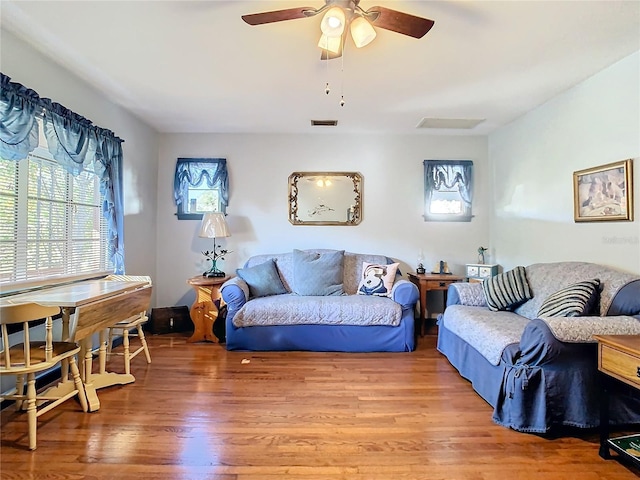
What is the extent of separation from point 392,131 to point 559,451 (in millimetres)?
3453

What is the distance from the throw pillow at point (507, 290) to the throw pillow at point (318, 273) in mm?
1482

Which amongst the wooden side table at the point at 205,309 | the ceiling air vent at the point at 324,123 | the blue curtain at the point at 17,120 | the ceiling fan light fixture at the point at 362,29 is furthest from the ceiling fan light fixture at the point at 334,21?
the wooden side table at the point at 205,309

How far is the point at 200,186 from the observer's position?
429 centimetres

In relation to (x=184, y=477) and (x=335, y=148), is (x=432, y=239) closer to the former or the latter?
(x=335, y=148)

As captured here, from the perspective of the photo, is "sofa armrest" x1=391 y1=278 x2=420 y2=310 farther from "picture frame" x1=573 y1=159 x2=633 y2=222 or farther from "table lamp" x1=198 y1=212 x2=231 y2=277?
"table lamp" x1=198 y1=212 x2=231 y2=277

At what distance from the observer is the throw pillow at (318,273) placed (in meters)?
3.78

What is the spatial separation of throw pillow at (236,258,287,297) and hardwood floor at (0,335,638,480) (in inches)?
40.7

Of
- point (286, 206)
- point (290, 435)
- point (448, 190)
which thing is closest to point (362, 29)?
point (290, 435)

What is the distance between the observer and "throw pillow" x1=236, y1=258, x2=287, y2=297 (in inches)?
146

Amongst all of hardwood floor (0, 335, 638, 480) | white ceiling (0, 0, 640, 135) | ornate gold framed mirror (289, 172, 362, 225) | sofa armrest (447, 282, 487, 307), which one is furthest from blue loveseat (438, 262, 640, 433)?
ornate gold framed mirror (289, 172, 362, 225)

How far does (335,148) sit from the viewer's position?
4.34 meters

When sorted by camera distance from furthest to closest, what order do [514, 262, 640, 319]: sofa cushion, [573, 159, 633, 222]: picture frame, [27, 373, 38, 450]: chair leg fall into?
[573, 159, 633, 222]: picture frame → [514, 262, 640, 319]: sofa cushion → [27, 373, 38, 450]: chair leg

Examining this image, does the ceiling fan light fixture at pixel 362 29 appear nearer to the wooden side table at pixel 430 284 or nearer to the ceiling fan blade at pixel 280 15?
the ceiling fan blade at pixel 280 15

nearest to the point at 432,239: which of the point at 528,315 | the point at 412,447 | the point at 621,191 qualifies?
the point at 528,315
